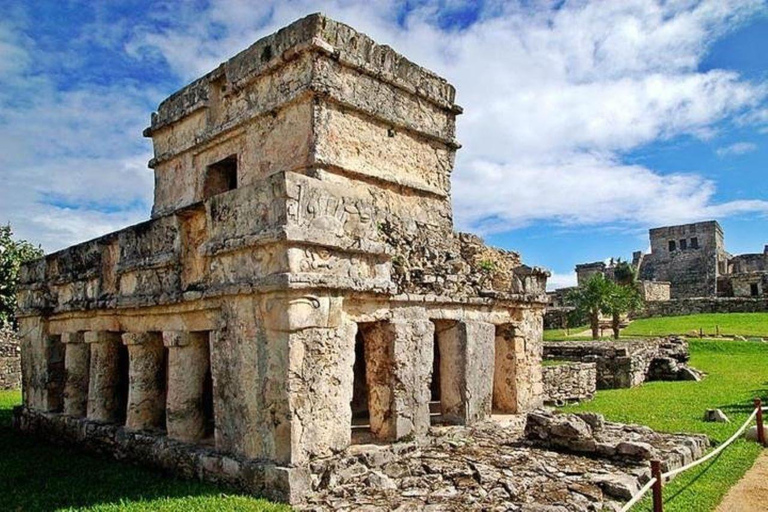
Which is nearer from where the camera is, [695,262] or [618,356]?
[618,356]

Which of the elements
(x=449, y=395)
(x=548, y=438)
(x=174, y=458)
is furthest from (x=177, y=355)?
(x=548, y=438)

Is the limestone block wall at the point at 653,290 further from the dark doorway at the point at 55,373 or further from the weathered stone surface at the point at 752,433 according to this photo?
the dark doorway at the point at 55,373

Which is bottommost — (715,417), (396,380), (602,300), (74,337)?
(715,417)

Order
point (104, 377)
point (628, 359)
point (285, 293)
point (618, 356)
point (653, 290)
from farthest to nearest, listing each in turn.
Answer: point (653, 290) → point (618, 356) → point (628, 359) → point (104, 377) → point (285, 293)

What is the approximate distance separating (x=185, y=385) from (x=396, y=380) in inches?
98.5

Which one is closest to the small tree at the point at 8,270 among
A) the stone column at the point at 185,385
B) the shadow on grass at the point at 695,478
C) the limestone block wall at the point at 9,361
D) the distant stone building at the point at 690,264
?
the limestone block wall at the point at 9,361

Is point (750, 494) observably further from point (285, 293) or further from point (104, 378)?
point (104, 378)

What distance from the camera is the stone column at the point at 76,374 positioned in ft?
29.4

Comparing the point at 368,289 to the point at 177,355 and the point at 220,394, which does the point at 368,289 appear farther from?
the point at 177,355

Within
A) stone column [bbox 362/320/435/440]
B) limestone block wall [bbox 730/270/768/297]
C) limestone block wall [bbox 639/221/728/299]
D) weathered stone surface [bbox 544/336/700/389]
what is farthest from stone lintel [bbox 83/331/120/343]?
limestone block wall [bbox 639/221/728/299]

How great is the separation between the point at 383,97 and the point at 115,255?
4708 mm

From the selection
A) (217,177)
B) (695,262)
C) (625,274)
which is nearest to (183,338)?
(217,177)

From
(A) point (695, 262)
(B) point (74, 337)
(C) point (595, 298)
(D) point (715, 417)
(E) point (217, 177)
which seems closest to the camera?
(B) point (74, 337)

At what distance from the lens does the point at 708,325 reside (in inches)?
1016
